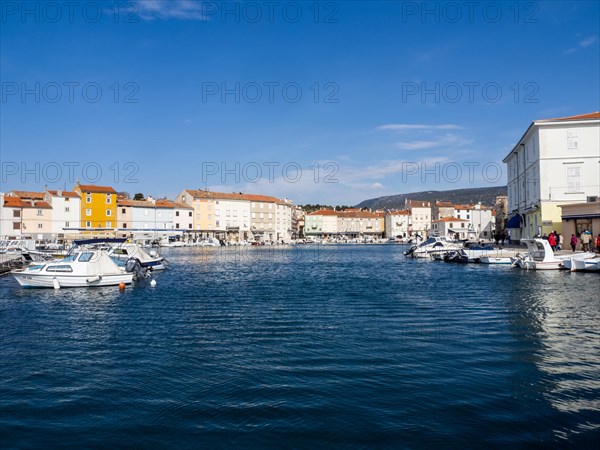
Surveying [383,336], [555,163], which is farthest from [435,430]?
[555,163]

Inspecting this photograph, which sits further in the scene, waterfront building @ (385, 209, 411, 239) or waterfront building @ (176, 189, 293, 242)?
waterfront building @ (385, 209, 411, 239)

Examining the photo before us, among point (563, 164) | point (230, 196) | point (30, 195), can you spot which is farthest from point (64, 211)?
point (563, 164)

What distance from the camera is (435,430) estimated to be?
7.52m

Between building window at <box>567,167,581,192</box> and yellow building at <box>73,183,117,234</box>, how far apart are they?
7224 centimetres

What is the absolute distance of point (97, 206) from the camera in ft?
300

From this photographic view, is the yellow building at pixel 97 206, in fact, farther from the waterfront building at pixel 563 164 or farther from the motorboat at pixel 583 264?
the motorboat at pixel 583 264

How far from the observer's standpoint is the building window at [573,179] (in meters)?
47.0

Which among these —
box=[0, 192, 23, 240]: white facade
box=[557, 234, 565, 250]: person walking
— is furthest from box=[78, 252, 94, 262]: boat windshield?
box=[0, 192, 23, 240]: white facade

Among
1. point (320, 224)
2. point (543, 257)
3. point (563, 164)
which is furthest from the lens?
point (320, 224)

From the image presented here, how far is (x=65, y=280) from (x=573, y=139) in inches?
1753

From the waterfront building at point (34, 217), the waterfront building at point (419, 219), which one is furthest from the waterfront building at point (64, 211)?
the waterfront building at point (419, 219)

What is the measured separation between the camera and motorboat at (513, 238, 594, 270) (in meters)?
32.8

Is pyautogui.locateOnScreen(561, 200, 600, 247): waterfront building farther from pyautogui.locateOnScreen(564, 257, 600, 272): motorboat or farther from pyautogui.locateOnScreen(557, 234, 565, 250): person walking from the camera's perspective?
pyautogui.locateOnScreen(564, 257, 600, 272): motorboat

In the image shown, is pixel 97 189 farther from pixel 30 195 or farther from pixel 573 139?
pixel 573 139
